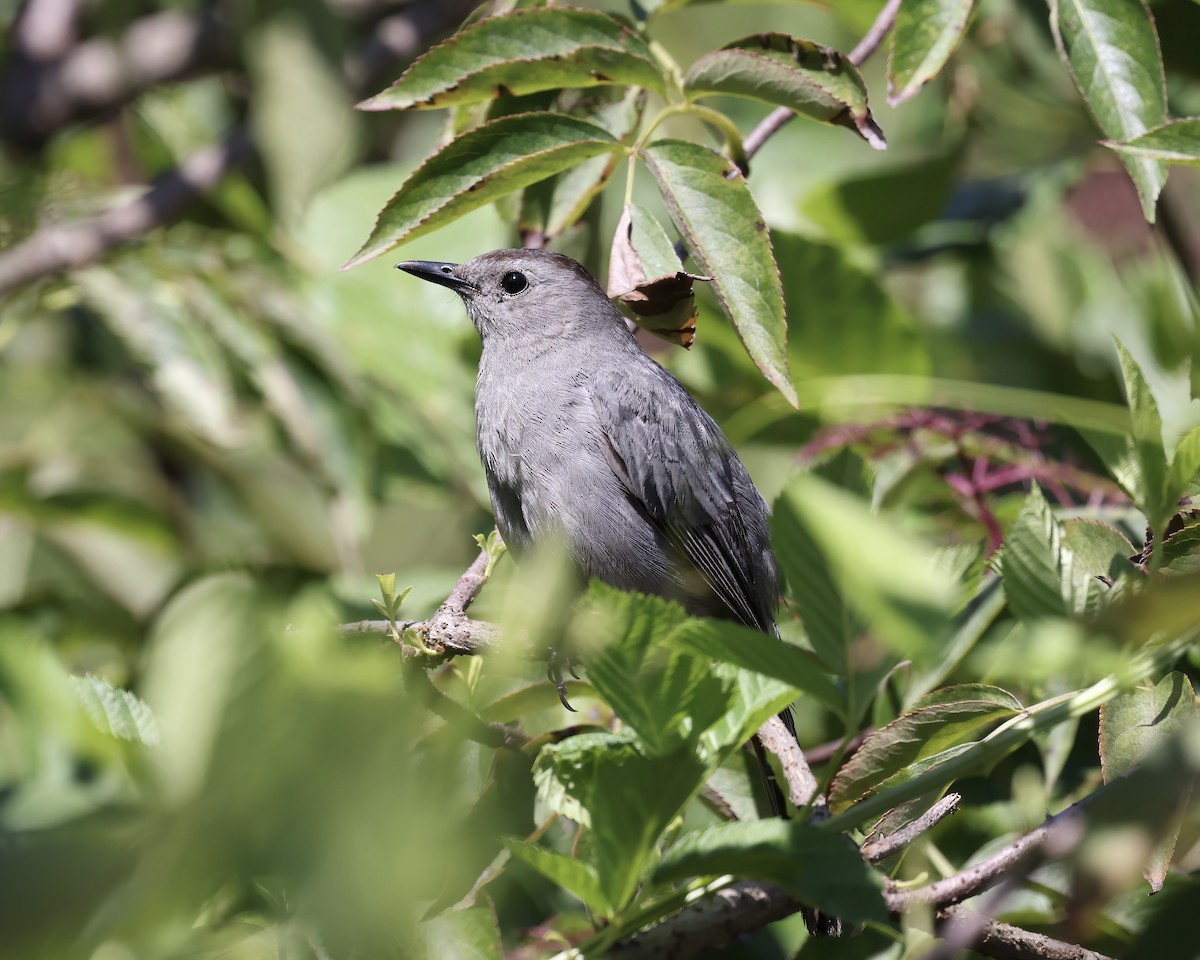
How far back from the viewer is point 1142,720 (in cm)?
163

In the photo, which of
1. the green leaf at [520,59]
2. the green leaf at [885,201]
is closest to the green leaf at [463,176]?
the green leaf at [520,59]

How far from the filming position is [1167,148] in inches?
65.7

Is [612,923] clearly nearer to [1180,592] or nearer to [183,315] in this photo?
[1180,592]

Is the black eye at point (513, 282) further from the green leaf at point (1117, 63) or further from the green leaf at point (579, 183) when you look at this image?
the green leaf at point (1117, 63)

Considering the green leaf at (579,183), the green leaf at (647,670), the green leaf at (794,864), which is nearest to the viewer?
the green leaf at (647,670)

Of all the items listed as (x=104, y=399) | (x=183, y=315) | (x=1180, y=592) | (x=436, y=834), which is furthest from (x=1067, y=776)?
(x=104, y=399)

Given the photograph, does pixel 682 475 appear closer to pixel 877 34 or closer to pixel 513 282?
pixel 513 282

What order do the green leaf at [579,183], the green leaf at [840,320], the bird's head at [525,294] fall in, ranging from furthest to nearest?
the bird's head at [525,294] → the green leaf at [840,320] → the green leaf at [579,183]

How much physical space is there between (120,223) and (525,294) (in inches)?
52.1

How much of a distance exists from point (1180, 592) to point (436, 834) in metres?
0.60

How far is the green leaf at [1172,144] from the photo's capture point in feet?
5.42

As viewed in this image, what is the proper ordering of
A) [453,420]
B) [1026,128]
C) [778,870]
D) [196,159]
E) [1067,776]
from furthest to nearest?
[1026,128] → [196,159] → [453,420] → [1067,776] → [778,870]

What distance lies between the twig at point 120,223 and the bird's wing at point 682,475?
164 cm

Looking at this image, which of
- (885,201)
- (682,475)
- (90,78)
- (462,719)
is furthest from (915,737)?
(90,78)
